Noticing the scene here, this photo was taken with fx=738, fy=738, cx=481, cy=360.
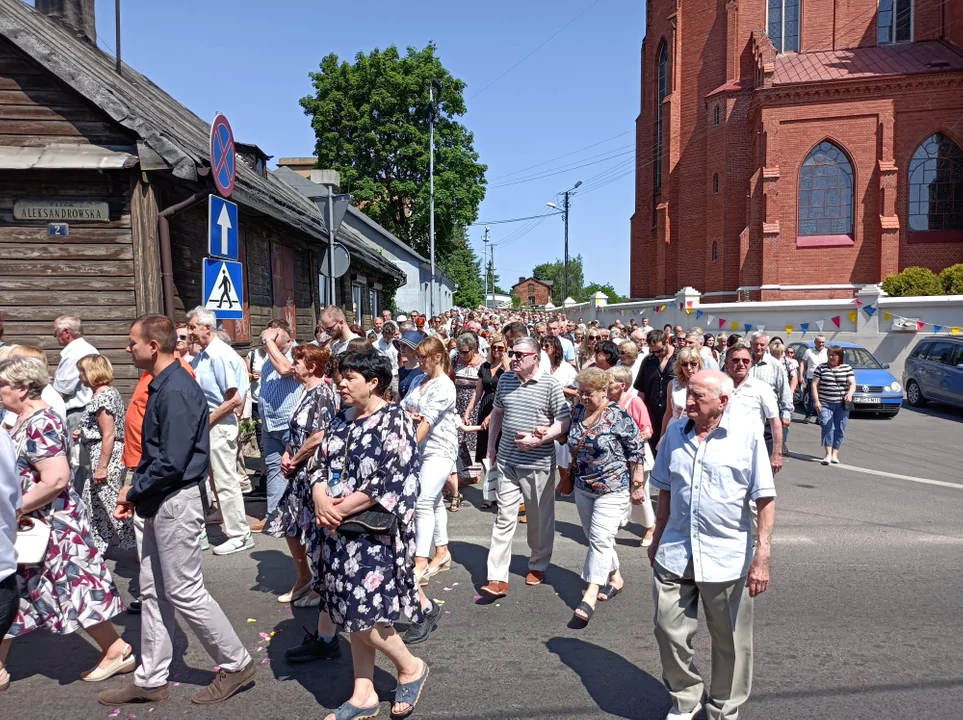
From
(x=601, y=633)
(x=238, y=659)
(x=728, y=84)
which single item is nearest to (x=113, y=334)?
(x=238, y=659)

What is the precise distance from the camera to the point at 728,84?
3322cm

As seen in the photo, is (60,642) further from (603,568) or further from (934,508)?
(934,508)

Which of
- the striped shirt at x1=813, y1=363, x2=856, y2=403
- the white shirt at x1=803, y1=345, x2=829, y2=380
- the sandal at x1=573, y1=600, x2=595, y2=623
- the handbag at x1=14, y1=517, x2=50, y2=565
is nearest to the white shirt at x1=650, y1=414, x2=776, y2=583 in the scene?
the sandal at x1=573, y1=600, x2=595, y2=623

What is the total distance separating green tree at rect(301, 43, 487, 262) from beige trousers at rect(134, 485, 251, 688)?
36.8m

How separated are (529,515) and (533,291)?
14705cm

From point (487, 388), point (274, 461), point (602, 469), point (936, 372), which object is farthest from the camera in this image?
point (936, 372)

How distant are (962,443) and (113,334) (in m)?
13.2

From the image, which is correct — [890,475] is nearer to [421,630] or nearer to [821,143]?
[421,630]

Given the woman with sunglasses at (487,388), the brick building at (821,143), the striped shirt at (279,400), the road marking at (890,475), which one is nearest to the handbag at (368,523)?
the striped shirt at (279,400)

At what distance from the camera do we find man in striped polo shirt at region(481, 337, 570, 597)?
5402 millimetres

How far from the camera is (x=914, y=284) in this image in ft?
78.1

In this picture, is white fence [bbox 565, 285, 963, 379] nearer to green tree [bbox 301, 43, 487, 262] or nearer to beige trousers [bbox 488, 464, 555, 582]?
beige trousers [bbox 488, 464, 555, 582]

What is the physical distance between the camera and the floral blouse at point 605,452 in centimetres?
520

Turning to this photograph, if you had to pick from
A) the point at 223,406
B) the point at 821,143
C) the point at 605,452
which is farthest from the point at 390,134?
the point at 605,452
